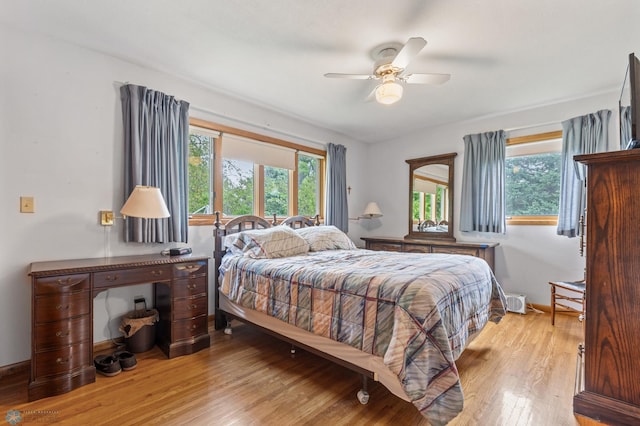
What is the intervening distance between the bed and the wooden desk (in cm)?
49

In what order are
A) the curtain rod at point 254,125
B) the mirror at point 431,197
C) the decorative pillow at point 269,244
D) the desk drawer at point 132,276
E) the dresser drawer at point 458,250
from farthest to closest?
the mirror at point 431,197
the dresser drawer at point 458,250
the curtain rod at point 254,125
the decorative pillow at point 269,244
the desk drawer at point 132,276

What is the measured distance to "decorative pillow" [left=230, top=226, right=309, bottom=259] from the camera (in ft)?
9.35

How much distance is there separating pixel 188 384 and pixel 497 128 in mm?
4519

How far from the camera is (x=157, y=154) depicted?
275 centimetres

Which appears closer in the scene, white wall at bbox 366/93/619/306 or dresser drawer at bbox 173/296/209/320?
dresser drawer at bbox 173/296/209/320

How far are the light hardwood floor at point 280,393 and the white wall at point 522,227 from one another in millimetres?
1227

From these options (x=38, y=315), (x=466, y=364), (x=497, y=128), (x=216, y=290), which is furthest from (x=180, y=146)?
(x=497, y=128)

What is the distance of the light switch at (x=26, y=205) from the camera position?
7.19ft

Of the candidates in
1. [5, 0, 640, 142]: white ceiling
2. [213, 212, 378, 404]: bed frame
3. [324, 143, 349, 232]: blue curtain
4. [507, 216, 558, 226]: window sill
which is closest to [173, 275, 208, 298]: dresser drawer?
[213, 212, 378, 404]: bed frame

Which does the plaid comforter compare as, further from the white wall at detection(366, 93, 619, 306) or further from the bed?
the white wall at detection(366, 93, 619, 306)

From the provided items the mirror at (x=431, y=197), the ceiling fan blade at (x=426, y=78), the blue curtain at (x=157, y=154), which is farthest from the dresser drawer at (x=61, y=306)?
the mirror at (x=431, y=197)

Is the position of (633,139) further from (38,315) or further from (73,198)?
(73,198)

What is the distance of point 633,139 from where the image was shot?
5.10ft

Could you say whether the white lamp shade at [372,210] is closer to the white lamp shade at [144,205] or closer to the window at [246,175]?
the window at [246,175]
